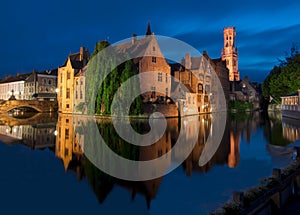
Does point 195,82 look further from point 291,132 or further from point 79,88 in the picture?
A: point 291,132

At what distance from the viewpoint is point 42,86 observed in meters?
84.6

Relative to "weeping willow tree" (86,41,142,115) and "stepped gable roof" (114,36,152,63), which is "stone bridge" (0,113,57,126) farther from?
"stepped gable roof" (114,36,152,63)

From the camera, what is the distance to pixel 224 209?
6867mm

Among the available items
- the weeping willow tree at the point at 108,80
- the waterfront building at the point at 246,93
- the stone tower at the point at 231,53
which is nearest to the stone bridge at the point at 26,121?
the weeping willow tree at the point at 108,80

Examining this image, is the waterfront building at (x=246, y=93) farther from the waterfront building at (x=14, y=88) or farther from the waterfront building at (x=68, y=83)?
the waterfront building at (x=14, y=88)

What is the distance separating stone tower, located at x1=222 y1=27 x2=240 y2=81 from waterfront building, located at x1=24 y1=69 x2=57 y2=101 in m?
83.4

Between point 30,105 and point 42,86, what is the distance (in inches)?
635

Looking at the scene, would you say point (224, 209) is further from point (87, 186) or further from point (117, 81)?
point (117, 81)

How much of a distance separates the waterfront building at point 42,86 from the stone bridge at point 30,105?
11439 mm

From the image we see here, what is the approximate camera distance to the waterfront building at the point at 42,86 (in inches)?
3300

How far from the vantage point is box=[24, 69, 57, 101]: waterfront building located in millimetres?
83812

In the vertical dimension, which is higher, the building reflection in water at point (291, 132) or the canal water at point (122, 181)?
the building reflection in water at point (291, 132)

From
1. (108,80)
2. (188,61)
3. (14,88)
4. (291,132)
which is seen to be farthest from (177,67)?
(14,88)

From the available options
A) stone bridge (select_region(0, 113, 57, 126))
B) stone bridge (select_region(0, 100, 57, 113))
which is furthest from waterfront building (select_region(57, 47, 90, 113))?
stone bridge (select_region(0, 113, 57, 126))
